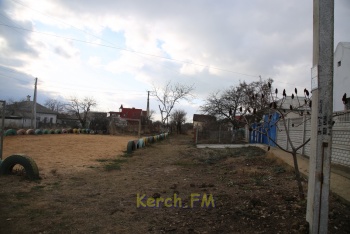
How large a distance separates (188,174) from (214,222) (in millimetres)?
4705

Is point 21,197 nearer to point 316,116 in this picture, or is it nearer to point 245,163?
point 316,116

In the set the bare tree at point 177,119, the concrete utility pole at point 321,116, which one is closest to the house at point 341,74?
the concrete utility pole at point 321,116

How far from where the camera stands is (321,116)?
320cm

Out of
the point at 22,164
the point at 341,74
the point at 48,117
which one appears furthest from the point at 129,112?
the point at 22,164

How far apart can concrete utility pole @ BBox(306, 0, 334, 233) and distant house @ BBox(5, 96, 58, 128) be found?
45478 millimetres

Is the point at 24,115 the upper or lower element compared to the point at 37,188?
upper

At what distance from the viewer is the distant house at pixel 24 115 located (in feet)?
152

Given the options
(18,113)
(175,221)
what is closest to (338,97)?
(175,221)

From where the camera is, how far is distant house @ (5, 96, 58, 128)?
152 feet

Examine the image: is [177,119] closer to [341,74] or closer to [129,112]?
[129,112]

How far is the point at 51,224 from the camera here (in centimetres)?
415

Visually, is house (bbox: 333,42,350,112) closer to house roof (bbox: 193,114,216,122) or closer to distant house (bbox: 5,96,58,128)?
house roof (bbox: 193,114,216,122)

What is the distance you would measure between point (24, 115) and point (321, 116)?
57.8 metres

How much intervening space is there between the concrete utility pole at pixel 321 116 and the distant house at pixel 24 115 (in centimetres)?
4548
